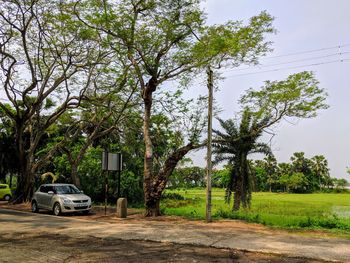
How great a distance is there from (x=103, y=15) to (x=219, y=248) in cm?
1217

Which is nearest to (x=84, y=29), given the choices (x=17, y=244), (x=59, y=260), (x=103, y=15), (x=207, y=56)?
(x=103, y=15)

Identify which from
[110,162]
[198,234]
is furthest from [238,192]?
[198,234]

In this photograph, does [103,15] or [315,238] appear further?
[103,15]

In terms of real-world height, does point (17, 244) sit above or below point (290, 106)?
below

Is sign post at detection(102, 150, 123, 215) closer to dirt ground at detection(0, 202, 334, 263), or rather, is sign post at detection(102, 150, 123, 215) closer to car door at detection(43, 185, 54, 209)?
car door at detection(43, 185, 54, 209)

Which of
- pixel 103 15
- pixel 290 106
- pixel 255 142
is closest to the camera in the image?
pixel 103 15

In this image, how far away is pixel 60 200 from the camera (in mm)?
19328

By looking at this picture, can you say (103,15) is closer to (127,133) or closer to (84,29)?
(84,29)

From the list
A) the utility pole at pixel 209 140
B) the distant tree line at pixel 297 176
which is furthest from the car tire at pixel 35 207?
the distant tree line at pixel 297 176

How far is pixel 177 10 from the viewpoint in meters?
17.4

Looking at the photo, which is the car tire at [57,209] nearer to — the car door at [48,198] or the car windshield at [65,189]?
the car door at [48,198]

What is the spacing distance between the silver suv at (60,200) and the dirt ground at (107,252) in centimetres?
672

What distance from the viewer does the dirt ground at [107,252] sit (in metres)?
8.88

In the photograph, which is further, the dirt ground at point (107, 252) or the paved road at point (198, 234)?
the paved road at point (198, 234)
